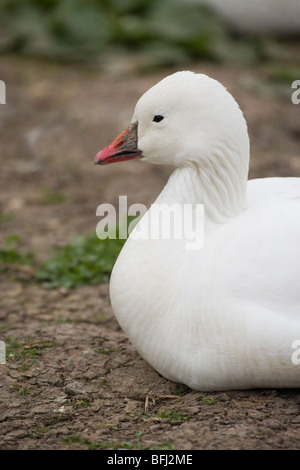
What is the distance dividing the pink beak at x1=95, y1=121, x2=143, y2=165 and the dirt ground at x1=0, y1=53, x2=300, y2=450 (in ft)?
3.77

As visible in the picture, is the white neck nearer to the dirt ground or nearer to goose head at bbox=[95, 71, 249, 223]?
goose head at bbox=[95, 71, 249, 223]

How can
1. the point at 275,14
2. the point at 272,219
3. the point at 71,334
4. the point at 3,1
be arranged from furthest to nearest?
1. the point at 275,14
2. the point at 3,1
3. the point at 71,334
4. the point at 272,219

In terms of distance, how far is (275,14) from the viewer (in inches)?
414

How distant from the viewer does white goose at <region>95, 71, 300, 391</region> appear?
323 cm

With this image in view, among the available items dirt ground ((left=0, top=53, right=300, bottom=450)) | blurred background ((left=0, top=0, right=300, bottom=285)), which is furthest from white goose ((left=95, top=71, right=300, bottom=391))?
blurred background ((left=0, top=0, right=300, bottom=285))

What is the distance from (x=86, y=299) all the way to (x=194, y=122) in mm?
1859

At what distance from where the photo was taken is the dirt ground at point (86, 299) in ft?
10.6

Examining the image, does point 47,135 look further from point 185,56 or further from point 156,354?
point 156,354

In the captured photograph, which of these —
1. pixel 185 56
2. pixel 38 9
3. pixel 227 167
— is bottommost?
pixel 227 167

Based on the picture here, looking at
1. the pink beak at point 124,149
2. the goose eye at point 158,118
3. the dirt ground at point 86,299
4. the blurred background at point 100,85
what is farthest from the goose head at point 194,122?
the blurred background at point 100,85

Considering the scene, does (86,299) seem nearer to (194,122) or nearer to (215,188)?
(215,188)

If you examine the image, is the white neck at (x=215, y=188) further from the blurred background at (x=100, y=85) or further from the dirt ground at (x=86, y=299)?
the blurred background at (x=100, y=85)
